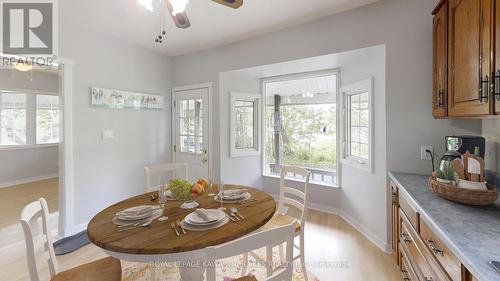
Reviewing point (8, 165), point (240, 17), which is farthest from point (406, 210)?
point (8, 165)

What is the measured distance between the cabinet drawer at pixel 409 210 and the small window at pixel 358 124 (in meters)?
0.78

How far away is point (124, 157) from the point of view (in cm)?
320

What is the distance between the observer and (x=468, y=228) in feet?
3.30

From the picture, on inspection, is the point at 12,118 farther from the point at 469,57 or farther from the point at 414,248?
the point at 469,57

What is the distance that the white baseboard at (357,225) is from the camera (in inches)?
88.6

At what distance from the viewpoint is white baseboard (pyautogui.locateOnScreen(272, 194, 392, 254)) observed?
2.25 metres

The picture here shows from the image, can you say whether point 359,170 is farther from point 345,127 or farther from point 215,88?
point 215,88

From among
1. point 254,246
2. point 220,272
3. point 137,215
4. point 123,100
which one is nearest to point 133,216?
point 137,215

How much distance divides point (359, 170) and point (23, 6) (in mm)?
3900

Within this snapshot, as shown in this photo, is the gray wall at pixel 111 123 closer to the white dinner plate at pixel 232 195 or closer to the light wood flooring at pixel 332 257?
the light wood flooring at pixel 332 257

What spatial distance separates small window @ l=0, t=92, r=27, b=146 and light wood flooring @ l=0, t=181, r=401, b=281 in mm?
3722

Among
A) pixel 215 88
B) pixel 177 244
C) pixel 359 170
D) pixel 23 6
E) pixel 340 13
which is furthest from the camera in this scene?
pixel 215 88

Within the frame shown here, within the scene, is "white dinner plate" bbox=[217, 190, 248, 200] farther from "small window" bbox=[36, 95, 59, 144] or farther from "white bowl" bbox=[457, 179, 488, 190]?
"small window" bbox=[36, 95, 59, 144]

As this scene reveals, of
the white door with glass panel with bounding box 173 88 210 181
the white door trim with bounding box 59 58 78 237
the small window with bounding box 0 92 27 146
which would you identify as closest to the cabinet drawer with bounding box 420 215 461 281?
the white door with glass panel with bounding box 173 88 210 181
